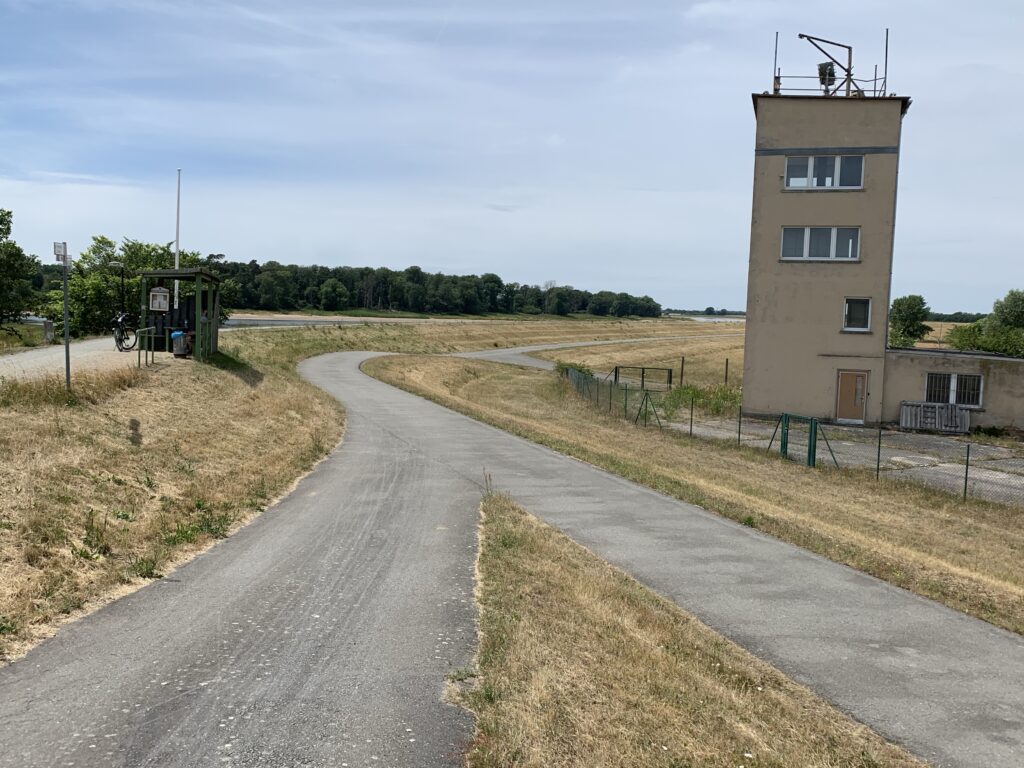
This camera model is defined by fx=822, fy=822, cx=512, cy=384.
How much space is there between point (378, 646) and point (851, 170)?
33.3 meters

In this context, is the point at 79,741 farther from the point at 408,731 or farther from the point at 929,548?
the point at 929,548

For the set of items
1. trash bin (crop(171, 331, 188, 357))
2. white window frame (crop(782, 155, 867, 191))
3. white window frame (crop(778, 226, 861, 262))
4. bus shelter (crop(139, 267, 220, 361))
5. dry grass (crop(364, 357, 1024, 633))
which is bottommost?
dry grass (crop(364, 357, 1024, 633))

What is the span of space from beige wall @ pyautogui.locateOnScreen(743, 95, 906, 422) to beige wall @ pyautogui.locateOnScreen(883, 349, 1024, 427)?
0.65 meters

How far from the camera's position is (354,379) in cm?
4000

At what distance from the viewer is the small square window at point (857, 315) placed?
114 ft

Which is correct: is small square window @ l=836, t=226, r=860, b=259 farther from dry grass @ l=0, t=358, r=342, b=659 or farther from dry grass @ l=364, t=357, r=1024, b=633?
dry grass @ l=0, t=358, r=342, b=659

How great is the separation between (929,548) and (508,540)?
817 cm

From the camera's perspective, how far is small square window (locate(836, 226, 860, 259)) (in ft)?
114

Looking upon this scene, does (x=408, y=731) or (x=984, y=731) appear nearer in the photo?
(x=408, y=731)

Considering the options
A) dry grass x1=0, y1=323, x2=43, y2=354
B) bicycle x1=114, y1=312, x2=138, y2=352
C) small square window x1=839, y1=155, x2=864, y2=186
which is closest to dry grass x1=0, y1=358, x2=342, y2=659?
bicycle x1=114, y1=312, x2=138, y2=352

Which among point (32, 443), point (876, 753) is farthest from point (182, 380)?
point (876, 753)

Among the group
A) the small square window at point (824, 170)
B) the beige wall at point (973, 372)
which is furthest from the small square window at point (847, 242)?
the beige wall at point (973, 372)

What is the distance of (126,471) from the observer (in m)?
13.5

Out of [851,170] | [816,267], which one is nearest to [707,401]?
[816,267]
